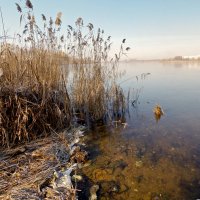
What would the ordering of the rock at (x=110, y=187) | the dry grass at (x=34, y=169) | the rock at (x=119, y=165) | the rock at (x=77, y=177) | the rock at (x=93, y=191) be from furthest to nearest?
the rock at (x=119, y=165) → the rock at (x=77, y=177) → the rock at (x=110, y=187) → the rock at (x=93, y=191) → the dry grass at (x=34, y=169)

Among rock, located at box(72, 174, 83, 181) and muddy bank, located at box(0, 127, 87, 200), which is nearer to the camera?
muddy bank, located at box(0, 127, 87, 200)

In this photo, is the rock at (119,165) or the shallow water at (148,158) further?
the rock at (119,165)

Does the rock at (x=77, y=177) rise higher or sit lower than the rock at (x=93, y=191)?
higher

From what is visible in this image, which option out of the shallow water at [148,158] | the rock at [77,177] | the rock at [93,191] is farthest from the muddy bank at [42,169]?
the shallow water at [148,158]

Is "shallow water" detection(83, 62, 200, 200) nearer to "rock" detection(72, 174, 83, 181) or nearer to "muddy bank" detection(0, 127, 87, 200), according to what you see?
"rock" detection(72, 174, 83, 181)

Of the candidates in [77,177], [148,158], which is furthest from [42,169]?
[148,158]

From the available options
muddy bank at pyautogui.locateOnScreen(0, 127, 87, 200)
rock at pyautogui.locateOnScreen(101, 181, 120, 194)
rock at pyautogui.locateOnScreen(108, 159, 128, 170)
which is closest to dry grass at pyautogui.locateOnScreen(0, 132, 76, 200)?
muddy bank at pyautogui.locateOnScreen(0, 127, 87, 200)

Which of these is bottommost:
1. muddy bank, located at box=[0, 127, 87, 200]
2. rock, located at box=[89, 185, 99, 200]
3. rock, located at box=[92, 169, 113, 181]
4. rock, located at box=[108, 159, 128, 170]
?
rock, located at box=[89, 185, 99, 200]

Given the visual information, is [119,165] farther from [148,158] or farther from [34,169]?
[34,169]

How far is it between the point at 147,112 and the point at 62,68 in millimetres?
2818

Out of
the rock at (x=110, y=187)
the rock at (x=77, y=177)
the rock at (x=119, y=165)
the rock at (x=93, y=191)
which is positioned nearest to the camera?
the rock at (x=93, y=191)

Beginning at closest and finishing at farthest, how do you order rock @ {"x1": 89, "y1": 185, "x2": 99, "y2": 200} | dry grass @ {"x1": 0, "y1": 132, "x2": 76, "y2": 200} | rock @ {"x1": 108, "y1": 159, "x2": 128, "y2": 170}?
dry grass @ {"x1": 0, "y1": 132, "x2": 76, "y2": 200}, rock @ {"x1": 89, "y1": 185, "x2": 99, "y2": 200}, rock @ {"x1": 108, "y1": 159, "x2": 128, "y2": 170}

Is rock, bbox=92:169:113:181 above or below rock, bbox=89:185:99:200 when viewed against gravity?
above

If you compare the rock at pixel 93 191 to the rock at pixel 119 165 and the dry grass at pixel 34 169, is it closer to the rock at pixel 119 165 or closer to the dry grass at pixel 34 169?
the dry grass at pixel 34 169
